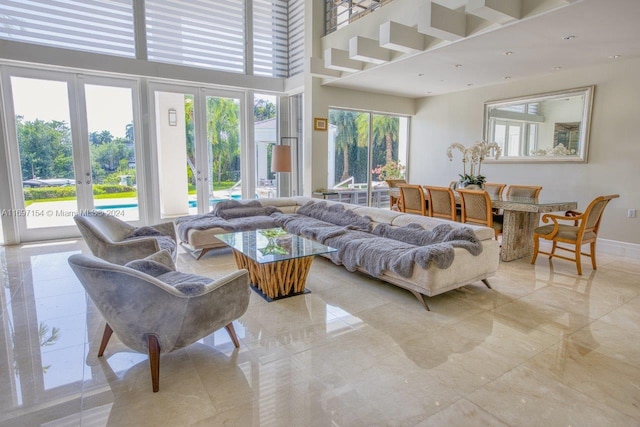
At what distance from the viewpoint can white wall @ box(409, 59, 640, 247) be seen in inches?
180

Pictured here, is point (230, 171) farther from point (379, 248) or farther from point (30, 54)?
point (379, 248)

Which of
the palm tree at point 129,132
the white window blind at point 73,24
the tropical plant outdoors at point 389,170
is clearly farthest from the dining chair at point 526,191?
the white window blind at point 73,24

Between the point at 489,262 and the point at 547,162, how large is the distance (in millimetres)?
3145

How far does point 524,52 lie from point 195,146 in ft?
16.8

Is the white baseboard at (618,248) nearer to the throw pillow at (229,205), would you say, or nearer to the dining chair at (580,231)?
the dining chair at (580,231)

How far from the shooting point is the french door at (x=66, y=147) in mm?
5148

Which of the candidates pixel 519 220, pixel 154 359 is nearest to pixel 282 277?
pixel 154 359

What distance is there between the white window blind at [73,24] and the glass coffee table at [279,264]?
4298mm

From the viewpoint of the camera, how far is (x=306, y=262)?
3135mm

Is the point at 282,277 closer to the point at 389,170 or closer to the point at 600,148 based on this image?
the point at 600,148

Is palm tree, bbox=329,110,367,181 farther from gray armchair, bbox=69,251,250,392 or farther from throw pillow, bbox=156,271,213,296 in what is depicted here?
gray armchair, bbox=69,251,250,392

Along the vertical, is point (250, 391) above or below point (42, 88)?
below

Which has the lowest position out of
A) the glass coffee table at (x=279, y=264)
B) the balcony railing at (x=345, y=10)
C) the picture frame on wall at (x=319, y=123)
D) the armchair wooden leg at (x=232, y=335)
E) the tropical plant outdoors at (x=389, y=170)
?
the armchair wooden leg at (x=232, y=335)

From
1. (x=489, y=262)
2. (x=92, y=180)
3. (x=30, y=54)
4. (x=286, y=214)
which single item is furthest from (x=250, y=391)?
(x=30, y=54)
